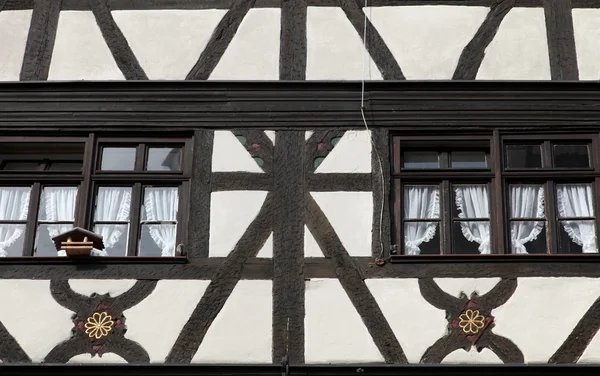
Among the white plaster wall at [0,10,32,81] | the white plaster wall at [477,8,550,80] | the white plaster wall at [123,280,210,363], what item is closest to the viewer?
the white plaster wall at [123,280,210,363]

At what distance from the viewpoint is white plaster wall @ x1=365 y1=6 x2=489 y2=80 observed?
11.2 metres

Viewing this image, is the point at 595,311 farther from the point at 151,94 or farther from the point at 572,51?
the point at 151,94

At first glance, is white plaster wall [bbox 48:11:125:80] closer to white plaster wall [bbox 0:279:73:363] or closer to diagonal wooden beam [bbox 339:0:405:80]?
white plaster wall [bbox 0:279:73:363]

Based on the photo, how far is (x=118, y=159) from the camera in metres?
11.2

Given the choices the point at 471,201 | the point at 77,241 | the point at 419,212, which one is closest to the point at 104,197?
the point at 77,241

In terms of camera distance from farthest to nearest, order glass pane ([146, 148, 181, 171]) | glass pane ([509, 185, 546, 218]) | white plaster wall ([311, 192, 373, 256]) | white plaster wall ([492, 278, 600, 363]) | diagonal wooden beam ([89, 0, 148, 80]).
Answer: diagonal wooden beam ([89, 0, 148, 80]) < glass pane ([146, 148, 181, 171]) < glass pane ([509, 185, 546, 218]) < white plaster wall ([311, 192, 373, 256]) < white plaster wall ([492, 278, 600, 363])

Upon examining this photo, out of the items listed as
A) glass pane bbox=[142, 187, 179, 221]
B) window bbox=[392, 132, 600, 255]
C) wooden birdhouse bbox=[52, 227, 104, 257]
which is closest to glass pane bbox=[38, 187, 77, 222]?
wooden birdhouse bbox=[52, 227, 104, 257]

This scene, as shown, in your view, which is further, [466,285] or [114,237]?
[114,237]

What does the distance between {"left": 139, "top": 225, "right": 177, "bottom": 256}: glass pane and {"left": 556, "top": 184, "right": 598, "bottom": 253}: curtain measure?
3262 mm

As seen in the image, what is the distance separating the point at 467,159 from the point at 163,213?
2.65 metres

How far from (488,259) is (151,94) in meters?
3.26

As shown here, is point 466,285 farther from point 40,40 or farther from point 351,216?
point 40,40

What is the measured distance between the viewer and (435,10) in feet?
37.7

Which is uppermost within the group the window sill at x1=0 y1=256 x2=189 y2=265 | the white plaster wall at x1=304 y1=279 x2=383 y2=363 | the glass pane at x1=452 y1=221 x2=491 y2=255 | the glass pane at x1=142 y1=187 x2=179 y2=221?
the glass pane at x1=142 y1=187 x2=179 y2=221
